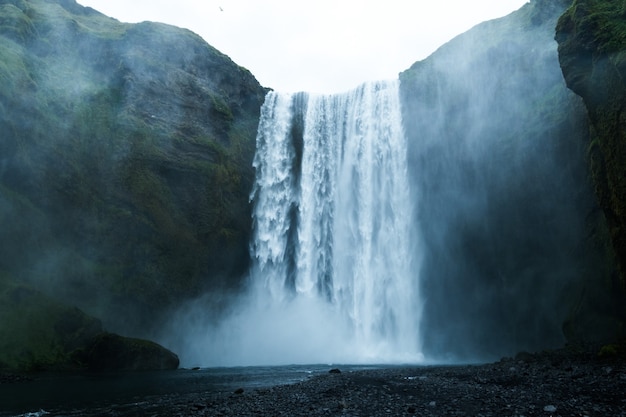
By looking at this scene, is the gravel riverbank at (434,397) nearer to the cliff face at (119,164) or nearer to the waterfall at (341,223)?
the waterfall at (341,223)

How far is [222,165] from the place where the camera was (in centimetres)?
4181

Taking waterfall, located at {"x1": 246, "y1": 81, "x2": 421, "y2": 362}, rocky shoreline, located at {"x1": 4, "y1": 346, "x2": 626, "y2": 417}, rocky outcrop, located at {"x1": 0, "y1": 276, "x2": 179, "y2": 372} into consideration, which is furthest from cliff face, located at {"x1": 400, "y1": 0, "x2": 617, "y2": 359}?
rocky outcrop, located at {"x1": 0, "y1": 276, "x2": 179, "y2": 372}

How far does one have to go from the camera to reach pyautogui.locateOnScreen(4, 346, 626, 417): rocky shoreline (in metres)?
10.6

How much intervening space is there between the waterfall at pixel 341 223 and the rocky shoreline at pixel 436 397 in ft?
58.8

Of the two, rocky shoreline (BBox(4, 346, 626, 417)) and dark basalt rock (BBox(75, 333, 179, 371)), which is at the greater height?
dark basalt rock (BBox(75, 333, 179, 371))

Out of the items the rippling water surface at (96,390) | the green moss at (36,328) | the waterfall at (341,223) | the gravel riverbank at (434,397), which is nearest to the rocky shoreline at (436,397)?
the gravel riverbank at (434,397)

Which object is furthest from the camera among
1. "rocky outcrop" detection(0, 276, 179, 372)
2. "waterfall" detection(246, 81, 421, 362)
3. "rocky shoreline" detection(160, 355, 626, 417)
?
"waterfall" detection(246, 81, 421, 362)

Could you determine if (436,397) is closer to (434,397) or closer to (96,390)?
(434,397)

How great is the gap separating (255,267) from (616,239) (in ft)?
92.6

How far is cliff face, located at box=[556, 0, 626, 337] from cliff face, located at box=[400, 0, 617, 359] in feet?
20.7

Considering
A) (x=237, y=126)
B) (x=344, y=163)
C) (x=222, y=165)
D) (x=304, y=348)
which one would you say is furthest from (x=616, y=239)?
(x=237, y=126)

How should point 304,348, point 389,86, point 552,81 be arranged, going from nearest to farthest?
point 552,81 → point 304,348 → point 389,86

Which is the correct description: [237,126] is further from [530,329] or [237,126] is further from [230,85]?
[530,329]

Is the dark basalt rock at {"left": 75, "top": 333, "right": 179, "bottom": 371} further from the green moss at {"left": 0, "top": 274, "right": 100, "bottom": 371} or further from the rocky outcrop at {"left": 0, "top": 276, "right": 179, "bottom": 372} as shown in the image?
the green moss at {"left": 0, "top": 274, "right": 100, "bottom": 371}
